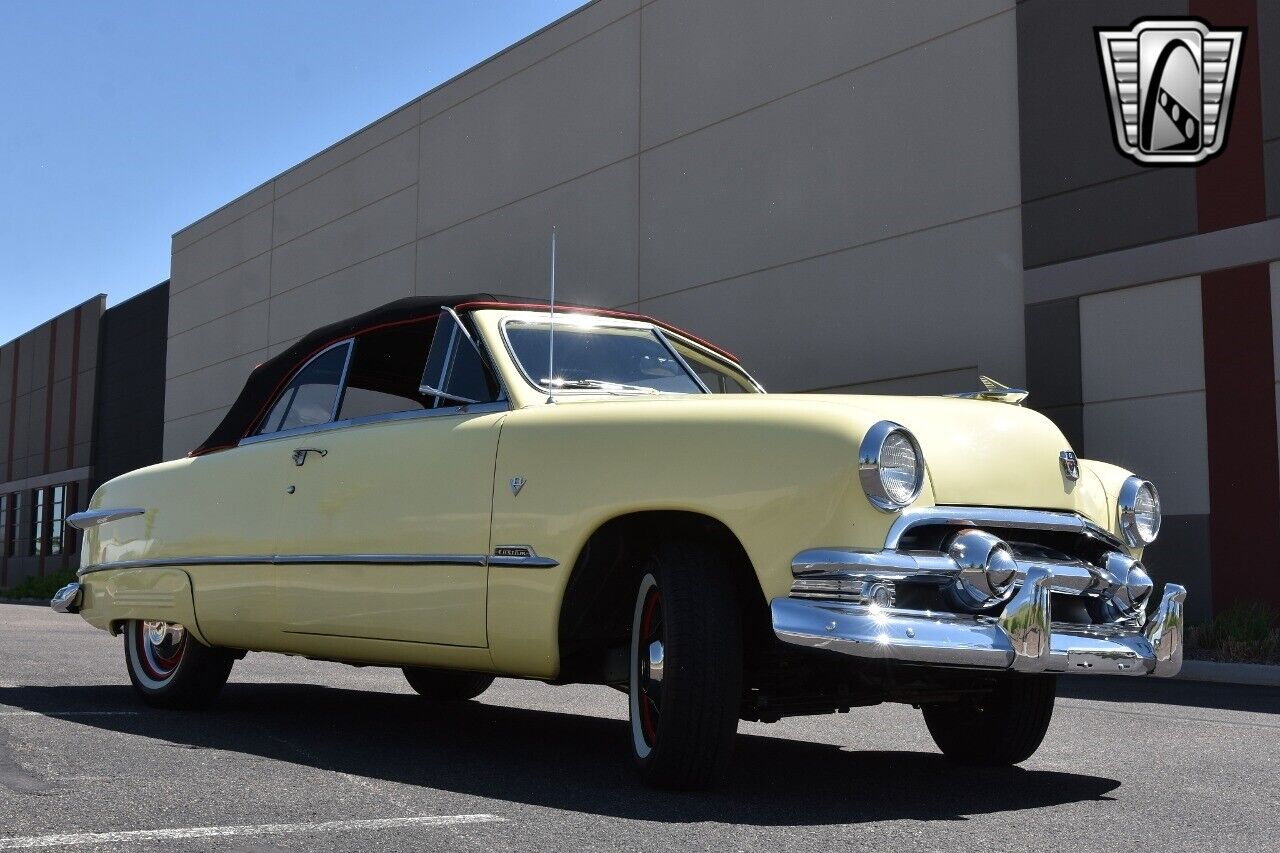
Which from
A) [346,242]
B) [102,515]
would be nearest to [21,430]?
[346,242]

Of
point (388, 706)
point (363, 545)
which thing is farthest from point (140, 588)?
point (363, 545)

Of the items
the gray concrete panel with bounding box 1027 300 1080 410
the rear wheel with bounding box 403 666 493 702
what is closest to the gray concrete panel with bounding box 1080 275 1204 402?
the gray concrete panel with bounding box 1027 300 1080 410

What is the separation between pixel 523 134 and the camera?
21.8 meters

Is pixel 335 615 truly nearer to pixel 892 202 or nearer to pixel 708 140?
pixel 892 202

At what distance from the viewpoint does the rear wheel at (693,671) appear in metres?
3.93

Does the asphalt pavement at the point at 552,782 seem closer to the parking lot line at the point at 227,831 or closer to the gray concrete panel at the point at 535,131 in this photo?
the parking lot line at the point at 227,831

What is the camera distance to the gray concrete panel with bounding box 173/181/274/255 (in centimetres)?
3027

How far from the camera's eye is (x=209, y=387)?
103ft

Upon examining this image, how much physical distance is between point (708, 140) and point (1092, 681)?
10261mm

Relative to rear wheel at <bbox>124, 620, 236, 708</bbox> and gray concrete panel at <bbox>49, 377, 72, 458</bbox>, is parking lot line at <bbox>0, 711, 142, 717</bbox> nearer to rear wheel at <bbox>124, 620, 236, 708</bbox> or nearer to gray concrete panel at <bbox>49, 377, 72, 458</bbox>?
rear wheel at <bbox>124, 620, 236, 708</bbox>

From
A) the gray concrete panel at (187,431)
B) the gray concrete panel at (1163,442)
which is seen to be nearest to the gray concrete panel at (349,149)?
the gray concrete panel at (187,431)

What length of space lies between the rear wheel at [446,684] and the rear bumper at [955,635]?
11.8 ft

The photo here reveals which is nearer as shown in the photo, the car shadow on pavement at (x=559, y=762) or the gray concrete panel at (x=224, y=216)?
the car shadow on pavement at (x=559, y=762)

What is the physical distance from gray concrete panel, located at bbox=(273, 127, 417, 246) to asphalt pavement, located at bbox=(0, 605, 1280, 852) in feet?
62.4
